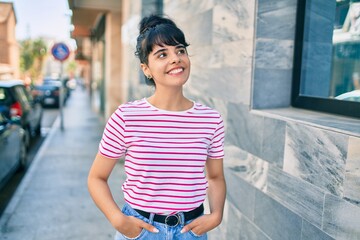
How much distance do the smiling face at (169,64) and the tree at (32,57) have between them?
198ft

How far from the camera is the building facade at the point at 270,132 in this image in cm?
194

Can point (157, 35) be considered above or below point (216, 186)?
above

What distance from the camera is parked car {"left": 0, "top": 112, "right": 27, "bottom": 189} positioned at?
5492 millimetres

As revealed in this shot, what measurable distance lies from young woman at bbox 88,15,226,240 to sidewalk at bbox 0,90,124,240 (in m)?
2.61

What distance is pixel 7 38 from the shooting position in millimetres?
42312

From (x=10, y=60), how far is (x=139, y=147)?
47.4 metres

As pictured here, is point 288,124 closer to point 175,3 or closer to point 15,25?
point 175,3

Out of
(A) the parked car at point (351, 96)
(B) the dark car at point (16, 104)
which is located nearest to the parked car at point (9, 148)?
(B) the dark car at point (16, 104)

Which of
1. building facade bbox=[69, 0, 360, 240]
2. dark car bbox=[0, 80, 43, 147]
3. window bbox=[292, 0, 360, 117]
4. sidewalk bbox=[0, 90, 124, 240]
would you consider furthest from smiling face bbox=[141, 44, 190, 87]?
dark car bbox=[0, 80, 43, 147]

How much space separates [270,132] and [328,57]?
2.59ft

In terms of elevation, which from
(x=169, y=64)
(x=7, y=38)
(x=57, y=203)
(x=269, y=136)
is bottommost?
(x=57, y=203)

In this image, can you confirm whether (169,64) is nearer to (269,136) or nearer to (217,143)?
(217,143)

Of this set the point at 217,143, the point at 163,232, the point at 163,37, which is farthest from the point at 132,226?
the point at 163,37

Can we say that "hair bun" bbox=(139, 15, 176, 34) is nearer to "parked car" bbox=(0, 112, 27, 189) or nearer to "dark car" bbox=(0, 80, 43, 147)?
"parked car" bbox=(0, 112, 27, 189)
